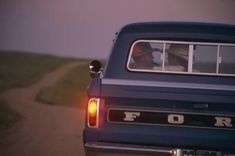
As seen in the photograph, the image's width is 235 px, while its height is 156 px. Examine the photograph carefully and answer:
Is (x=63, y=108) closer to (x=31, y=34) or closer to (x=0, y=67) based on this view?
(x=31, y=34)

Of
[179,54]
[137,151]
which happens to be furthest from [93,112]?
[179,54]

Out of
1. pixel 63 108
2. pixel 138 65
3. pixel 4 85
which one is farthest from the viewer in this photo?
pixel 4 85

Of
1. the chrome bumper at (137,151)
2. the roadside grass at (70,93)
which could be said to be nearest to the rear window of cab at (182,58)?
the chrome bumper at (137,151)

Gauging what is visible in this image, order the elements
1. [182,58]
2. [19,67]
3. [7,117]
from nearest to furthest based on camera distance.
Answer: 1. [182,58]
2. [7,117]
3. [19,67]

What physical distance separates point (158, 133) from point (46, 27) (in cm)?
1289

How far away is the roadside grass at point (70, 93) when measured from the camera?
49.7ft

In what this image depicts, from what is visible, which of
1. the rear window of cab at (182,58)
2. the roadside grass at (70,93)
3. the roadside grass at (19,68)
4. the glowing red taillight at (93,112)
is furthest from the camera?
the roadside grass at (19,68)

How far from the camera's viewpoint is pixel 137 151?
474 cm

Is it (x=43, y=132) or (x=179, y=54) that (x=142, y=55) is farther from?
(x=43, y=132)

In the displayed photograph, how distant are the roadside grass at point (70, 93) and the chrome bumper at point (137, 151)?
9.35 meters

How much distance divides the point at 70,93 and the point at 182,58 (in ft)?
41.8

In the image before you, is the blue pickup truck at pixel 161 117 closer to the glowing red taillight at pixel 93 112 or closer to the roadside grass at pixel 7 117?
the glowing red taillight at pixel 93 112

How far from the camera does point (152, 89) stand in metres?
4.83

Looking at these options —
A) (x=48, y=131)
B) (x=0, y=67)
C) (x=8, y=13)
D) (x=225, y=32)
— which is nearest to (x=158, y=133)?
(x=225, y=32)
